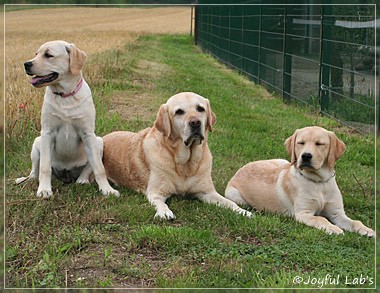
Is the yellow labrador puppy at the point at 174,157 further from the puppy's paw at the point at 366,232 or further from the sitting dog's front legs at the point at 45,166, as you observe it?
the puppy's paw at the point at 366,232

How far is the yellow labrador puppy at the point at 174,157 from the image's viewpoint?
519cm

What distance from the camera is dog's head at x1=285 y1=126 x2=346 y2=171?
16.1 feet

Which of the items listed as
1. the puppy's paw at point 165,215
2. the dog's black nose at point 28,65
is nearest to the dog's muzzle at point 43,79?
the dog's black nose at point 28,65

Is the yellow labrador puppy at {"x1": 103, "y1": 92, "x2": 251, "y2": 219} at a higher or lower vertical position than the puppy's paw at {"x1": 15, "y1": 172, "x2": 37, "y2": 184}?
higher

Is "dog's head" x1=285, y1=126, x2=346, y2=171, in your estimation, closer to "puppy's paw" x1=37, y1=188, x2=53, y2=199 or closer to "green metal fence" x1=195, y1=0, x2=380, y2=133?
"green metal fence" x1=195, y1=0, x2=380, y2=133

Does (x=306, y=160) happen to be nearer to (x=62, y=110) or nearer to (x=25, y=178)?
(x=62, y=110)

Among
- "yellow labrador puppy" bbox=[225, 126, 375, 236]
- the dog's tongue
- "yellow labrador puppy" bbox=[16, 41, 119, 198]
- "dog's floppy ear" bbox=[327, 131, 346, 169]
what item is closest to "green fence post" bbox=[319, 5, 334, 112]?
"yellow labrador puppy" bbox=[225, 126, 375, 236]

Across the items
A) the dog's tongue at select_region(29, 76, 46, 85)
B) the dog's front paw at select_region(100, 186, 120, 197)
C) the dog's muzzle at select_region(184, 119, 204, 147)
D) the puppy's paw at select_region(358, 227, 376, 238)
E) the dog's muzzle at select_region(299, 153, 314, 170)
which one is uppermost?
the dog's tongue at select_region(29, 76, 46, 85)

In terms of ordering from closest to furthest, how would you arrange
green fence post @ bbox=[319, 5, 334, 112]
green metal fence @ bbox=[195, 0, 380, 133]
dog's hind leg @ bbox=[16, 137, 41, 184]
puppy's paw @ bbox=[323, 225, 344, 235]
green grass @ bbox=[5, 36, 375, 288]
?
green grass @ bbox=[5, 36, 375, 288] < puppy's paw @ bbox=[323, 225, 344, 235] < dog's hind leg @ bbox=[16, 137, 41, 184] < green metal fence @ bbox=[195, 0, 380, 133] < green fence post @ bbox=[319, 5, 334, 112]

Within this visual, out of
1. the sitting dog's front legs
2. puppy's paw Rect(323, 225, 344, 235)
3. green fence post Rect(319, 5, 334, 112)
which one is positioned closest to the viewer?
puppy's paw Rect(323, 225, 344, 235)

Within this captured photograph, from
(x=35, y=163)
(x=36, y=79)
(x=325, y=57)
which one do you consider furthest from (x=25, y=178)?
(x=325, y=57)

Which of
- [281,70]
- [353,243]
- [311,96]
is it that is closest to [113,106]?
[311,96]

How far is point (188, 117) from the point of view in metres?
5.14

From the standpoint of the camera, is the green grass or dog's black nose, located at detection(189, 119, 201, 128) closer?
the green grass
